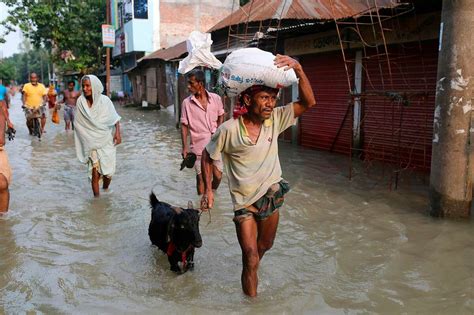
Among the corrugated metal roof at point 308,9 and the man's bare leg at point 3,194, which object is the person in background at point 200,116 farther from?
the corrugated metal roof at point 308,9

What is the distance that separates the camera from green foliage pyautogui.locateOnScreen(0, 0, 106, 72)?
28.6 meters

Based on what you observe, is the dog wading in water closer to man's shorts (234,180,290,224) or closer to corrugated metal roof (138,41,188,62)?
man's shorts (234,180,290,224)

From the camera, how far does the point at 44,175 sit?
8.30 meters

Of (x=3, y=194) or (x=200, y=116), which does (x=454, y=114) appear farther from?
(x=3, y=194)

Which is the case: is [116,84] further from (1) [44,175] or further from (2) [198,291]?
(2) [198,291]

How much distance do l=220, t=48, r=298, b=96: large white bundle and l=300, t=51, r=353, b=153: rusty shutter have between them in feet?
21.7

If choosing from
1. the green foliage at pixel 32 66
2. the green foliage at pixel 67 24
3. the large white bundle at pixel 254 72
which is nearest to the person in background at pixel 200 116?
the large white bundle at pixel 254 72

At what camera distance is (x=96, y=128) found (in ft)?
20.3

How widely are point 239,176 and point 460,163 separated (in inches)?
114

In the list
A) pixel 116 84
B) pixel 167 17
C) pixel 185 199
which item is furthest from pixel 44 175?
pixel 116 84

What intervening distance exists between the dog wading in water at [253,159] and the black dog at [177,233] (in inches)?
15.3

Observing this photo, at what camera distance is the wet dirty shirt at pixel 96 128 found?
6.11 meters

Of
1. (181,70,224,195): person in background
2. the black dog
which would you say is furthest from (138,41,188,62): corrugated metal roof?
the black dog

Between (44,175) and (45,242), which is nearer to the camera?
(45,242)
